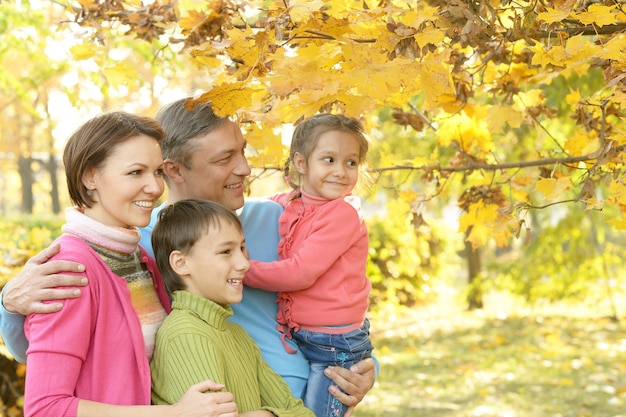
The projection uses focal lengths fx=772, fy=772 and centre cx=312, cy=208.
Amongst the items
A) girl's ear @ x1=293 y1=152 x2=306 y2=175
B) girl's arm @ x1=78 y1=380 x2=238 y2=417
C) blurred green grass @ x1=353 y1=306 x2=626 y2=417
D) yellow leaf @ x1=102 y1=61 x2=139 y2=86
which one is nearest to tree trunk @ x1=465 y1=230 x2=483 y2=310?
blurred green grass @ x1=353 y1=306 x2=626 y2=417

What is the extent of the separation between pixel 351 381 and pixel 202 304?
68 cm

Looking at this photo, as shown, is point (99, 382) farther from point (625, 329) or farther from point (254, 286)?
point (625, 329)

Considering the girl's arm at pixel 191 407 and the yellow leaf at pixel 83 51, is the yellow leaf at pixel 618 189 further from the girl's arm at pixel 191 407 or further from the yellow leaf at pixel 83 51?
the yellow leaf at pixel 83 51

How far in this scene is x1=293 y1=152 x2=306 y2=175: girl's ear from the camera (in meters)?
2.90

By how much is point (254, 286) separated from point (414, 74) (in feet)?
3.74

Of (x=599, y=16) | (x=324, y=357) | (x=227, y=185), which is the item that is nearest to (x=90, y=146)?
(x=227, y=185)

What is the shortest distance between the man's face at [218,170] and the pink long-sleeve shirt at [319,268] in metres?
0.25

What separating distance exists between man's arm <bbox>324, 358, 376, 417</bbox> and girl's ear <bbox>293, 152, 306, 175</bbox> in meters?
0.74

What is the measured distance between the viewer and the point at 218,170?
2.67 meters

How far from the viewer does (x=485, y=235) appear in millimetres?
Answer: 3143

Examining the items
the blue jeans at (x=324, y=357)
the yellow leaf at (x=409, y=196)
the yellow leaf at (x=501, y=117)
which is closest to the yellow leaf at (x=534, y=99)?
the yellow leaf at (x=501, y=117)

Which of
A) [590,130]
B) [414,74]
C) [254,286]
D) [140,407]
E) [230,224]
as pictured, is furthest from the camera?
[590,130]

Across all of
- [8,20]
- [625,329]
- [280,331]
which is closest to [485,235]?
[280,331]

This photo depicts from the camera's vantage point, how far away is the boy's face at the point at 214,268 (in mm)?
2291
